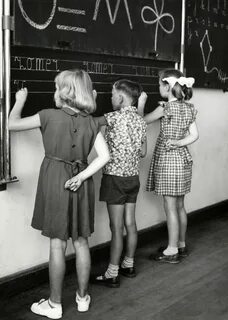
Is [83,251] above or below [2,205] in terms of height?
below

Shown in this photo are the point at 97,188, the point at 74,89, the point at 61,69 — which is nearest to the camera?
the point at 74,89

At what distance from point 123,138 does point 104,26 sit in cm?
74

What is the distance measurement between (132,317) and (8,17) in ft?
5.48

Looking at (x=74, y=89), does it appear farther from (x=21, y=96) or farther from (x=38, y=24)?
(x=38, y=24)

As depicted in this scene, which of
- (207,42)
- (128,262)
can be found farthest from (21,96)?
(207,42)

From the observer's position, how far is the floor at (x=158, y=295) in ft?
8.75

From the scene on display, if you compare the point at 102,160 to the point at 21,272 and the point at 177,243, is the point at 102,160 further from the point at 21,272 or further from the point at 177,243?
the point at 177,243

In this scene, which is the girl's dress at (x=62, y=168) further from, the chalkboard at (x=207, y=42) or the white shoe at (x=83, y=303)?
the chalkboard at (x=207, y=42)

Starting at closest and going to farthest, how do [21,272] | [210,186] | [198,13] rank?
[21,272]
[198,13]
[210,186]

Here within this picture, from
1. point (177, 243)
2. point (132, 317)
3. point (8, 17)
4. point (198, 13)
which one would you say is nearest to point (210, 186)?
point (177, 243)

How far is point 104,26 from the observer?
123 inches

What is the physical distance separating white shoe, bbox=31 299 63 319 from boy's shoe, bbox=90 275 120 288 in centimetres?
48

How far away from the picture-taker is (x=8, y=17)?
2.51m

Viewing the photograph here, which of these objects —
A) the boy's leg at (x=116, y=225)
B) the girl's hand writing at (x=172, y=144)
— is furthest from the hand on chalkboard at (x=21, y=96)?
the girl's hand writing at (x=172, y=144)
